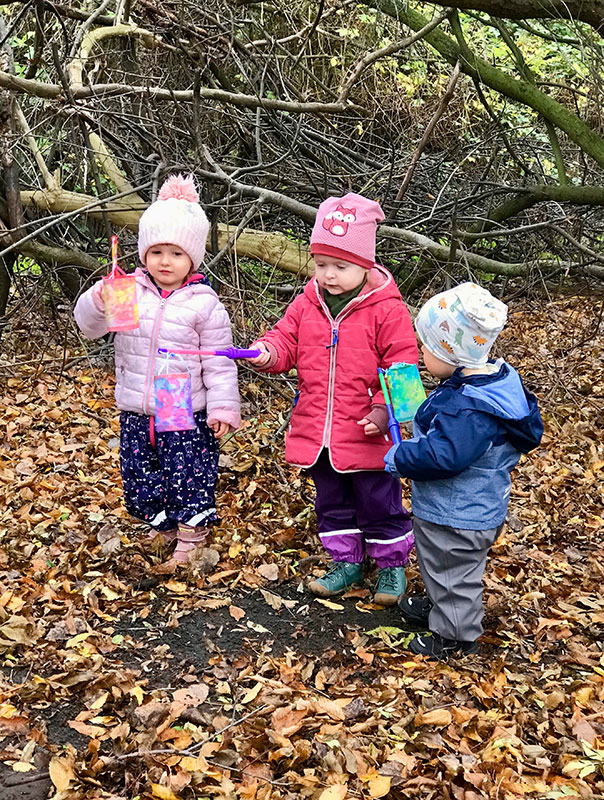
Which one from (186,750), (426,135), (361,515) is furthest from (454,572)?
(426,135)

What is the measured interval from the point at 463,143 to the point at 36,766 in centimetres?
756

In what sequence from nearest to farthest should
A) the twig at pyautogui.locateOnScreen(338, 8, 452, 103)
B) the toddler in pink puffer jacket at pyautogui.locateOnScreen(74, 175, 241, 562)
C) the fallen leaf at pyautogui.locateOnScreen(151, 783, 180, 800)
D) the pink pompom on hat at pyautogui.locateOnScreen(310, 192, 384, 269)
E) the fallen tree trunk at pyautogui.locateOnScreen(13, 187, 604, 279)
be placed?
1. the fallen leaf at pyautogui.locateOnScreen(151, 783, 180, 800)
2. the pink pompom on hat at pyautogui.locateOnScreen(310, 192, 384, 269)
3. the toddler in pink puffer jacket at pyautogui.locateOnScreen(74, 175, 241, 562)
4. the twig at pyautogui.locateOnScreen(338, 8, 452, 103)
5. the fallen tree trunk at pyautogui.locateOnScreen(13, 187, 604, 279)

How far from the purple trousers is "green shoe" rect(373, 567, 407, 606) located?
0.10 feet

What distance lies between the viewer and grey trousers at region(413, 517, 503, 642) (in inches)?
122

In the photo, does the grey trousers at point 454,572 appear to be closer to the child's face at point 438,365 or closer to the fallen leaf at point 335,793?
the child's face at point 438,365

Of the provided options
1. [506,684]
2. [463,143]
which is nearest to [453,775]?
[506,684]

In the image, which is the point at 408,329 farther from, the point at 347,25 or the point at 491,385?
the point at 347,25

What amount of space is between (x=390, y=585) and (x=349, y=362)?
100 cm

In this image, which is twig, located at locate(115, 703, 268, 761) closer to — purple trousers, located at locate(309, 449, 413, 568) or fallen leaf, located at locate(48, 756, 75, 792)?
fallen leaf, located at locate(48, 756, 75, 792)

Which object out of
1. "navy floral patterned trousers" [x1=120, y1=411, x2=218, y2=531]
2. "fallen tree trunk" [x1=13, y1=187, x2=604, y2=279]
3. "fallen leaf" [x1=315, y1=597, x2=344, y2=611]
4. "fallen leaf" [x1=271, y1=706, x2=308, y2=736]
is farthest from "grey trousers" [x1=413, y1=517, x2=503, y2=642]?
"fallen tree trunk" [x1=13, y1=187, x2=604, y2=279]

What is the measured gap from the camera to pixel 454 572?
3127 millimetres

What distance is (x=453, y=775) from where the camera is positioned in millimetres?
2533

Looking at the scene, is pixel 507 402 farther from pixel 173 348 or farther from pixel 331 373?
pixel 173 348

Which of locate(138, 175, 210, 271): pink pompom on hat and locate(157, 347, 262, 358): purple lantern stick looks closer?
locate(157, 347, 262, 358): purple lantern stick
